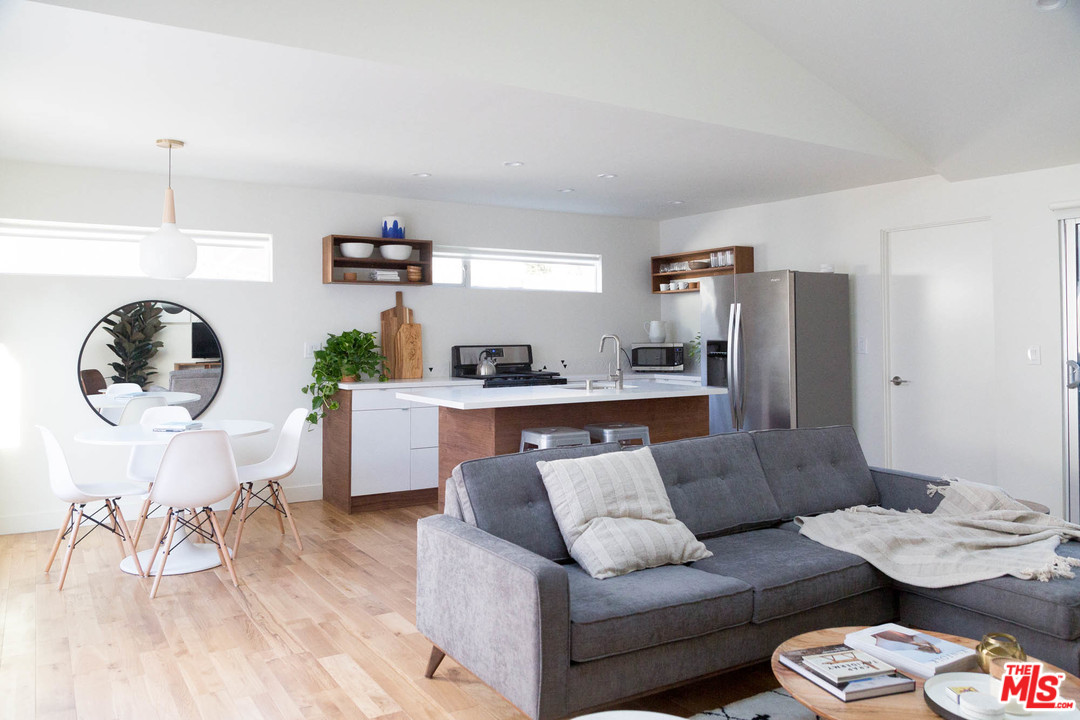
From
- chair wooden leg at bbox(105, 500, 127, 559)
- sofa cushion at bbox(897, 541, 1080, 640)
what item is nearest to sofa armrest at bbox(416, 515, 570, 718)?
sofa cushion at bbox(897, 541, 1080, 640)

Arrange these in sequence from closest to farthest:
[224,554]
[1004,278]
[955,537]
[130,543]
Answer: [955,537] < [224,554] < [130,543] < [1004,278]

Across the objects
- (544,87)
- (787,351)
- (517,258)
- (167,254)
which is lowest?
(787,351)

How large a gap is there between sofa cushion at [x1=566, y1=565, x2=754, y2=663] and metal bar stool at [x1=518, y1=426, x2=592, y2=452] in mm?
1546

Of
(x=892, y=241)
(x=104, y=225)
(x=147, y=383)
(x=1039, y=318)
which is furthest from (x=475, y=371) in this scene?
(x=1039, y=318)

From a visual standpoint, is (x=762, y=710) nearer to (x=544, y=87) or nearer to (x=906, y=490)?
(x=906, y=490)

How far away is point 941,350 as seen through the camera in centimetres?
532

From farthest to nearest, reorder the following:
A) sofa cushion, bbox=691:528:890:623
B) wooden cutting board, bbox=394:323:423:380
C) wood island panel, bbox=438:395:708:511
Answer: wooden cutting board, bbox=394:323:423:380 → wood island panel, bbox=438:395:708:511 → sofa cushion, bbox=691:528:890:623

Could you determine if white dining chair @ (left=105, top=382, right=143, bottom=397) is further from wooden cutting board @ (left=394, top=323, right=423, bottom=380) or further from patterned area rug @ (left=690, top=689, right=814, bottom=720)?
patterned area rug @ (left=690, top=689, right=814, bottom=720)

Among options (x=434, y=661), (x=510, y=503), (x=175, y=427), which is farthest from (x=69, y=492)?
(x=510, y=503)

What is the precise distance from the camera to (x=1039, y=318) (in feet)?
15.5

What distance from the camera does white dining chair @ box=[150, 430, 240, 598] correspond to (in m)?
3.71

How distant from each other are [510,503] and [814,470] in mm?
1570

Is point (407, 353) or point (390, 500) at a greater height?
point (407, 353)

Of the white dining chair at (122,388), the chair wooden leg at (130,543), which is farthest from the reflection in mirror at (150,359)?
the chair wooden leg at (130,543)
